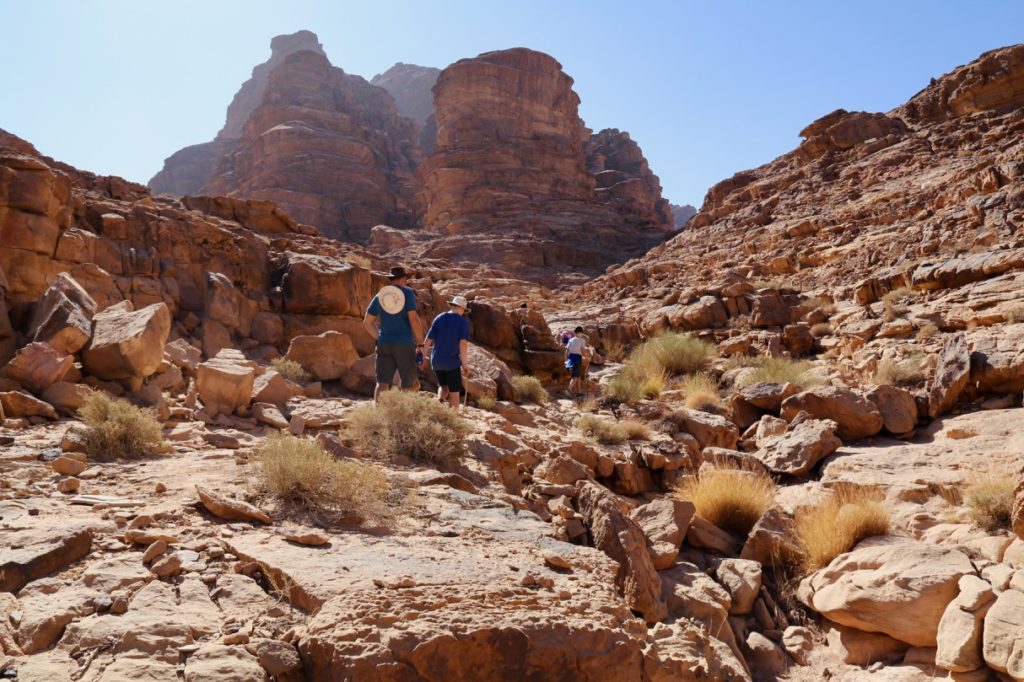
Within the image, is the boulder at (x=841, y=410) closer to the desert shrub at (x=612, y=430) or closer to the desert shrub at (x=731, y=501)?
the desert shrub at (x=612, y=430)

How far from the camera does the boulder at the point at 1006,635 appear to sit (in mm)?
2959

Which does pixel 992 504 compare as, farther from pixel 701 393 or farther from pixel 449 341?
pixel 701 393

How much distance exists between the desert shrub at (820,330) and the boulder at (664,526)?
37.8 feet

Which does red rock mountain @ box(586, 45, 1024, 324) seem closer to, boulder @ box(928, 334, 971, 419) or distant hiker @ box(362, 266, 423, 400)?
boulder @ box(928, 334, 971, 419)

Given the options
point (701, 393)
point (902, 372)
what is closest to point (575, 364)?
point (701, 393)

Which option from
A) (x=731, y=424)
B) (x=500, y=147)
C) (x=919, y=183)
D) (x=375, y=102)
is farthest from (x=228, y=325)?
(x=375, y=102)

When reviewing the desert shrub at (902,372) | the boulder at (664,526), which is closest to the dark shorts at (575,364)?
the desert shrub at (902,372)

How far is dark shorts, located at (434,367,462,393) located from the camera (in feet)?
24.1

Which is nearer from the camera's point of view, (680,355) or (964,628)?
(964,628)

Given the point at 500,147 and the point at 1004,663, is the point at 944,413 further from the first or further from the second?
the point at 500,147

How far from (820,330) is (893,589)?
491 inches

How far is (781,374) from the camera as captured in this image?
37.1 feet

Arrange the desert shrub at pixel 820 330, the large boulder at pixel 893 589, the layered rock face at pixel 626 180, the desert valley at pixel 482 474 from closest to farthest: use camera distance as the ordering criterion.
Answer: the desert valley at pixel 482 474 → the large boulder at pixel 893 589 → the desert shrub at pixel 820 330 → the layered rock face at pixel 626 180

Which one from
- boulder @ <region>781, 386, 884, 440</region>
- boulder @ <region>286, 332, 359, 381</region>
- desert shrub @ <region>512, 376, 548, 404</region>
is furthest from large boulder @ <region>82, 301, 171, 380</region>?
boulder @ <region>781, 386, 884, 440</region>
